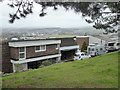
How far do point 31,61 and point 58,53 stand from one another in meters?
4.50

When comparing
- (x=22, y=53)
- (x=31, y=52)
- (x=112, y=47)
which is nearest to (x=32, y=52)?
(x=31, y=52)

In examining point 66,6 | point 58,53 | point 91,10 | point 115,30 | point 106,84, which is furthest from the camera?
point 58,53

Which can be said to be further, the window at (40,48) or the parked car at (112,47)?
the parked car at (112,47)

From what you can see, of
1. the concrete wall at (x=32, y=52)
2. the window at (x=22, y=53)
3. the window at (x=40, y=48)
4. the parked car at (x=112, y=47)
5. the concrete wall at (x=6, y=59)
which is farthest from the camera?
the parked car at (x=112, y=47)

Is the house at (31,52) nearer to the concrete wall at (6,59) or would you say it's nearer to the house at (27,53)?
the house at (27,53)

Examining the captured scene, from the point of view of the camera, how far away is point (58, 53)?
1717 cm

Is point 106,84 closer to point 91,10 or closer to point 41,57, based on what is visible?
point 91,10

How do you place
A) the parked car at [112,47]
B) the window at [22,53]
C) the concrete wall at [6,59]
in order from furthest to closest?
the parked car at [112,47] < the window at [22,53] < the concrete wall at [6,59]

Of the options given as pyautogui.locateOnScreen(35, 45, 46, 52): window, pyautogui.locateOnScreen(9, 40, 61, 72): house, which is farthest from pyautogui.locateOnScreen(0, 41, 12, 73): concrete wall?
pyautogui.locateOnScreen(35, 45, 46, 52): window

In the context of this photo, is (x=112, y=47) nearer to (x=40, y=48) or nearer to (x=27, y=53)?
(x=40, y=48)

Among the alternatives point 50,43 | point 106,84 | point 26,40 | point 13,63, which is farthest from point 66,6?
point 50,43

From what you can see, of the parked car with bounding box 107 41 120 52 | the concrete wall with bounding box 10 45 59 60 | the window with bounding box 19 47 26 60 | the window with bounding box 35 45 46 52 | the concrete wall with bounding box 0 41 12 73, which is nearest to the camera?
the concrete wall with bounding box 10 45 59 60

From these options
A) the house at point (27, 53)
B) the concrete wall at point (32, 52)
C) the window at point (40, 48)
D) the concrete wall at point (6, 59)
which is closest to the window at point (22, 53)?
the house at point (27, 53)

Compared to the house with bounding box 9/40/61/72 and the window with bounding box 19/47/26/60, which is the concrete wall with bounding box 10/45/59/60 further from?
the window with bounding box 19/47/26/60
